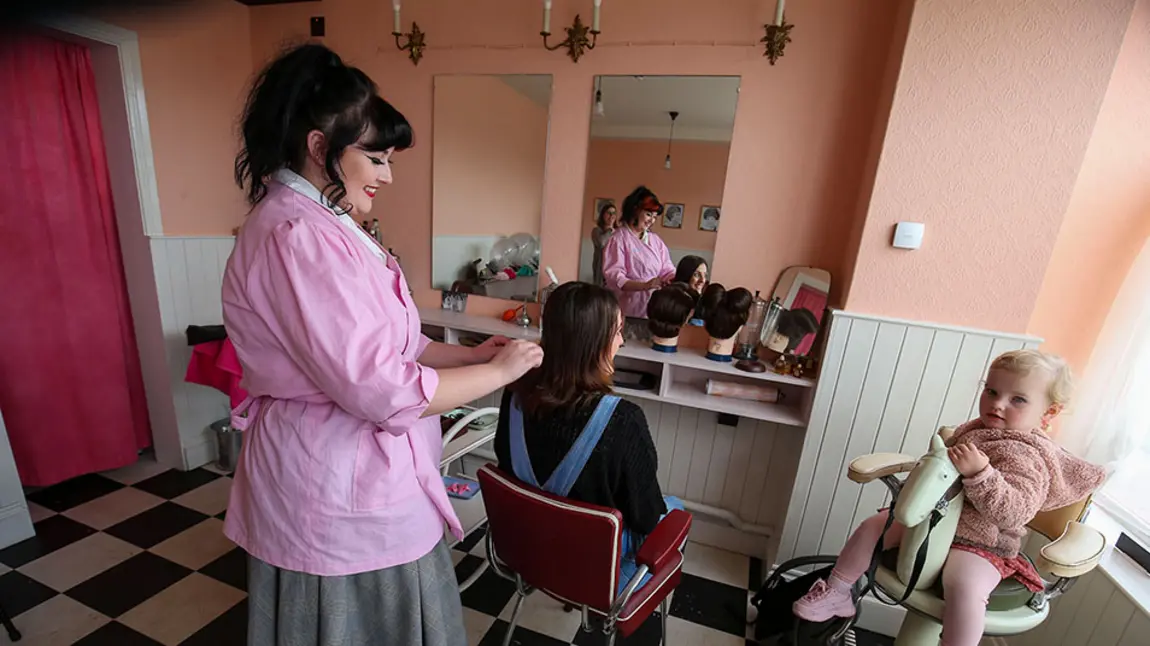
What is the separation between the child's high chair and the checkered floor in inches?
24.7

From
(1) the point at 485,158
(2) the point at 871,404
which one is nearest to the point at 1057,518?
(2) the point at 871,404

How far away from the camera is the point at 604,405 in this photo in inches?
44.9

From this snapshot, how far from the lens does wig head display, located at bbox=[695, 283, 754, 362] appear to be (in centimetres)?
176

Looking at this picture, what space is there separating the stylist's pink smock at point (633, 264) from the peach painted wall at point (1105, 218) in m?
1.17

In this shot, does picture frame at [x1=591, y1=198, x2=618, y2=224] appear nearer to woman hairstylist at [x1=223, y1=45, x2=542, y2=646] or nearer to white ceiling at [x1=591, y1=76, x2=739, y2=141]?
white ceiling at [x1=591, y1=76, x2=739, y2=141]

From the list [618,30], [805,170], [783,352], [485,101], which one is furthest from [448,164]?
[783,352]

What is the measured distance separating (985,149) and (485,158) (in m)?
1.68

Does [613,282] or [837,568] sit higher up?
[613,282]

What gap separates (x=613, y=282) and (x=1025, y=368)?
4.11 ft

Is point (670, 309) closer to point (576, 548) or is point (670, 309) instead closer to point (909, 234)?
point (909, 234)

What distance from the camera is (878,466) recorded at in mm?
1273

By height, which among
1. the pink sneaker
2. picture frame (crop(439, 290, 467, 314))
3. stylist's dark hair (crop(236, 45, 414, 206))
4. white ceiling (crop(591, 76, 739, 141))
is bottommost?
the pink sneaker

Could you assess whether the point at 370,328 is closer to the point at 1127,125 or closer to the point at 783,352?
the point at 783,352

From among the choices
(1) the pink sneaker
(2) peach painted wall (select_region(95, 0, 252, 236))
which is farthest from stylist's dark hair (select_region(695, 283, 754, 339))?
(2) peach painted wall (select_region(95, 0, 252, 236))
